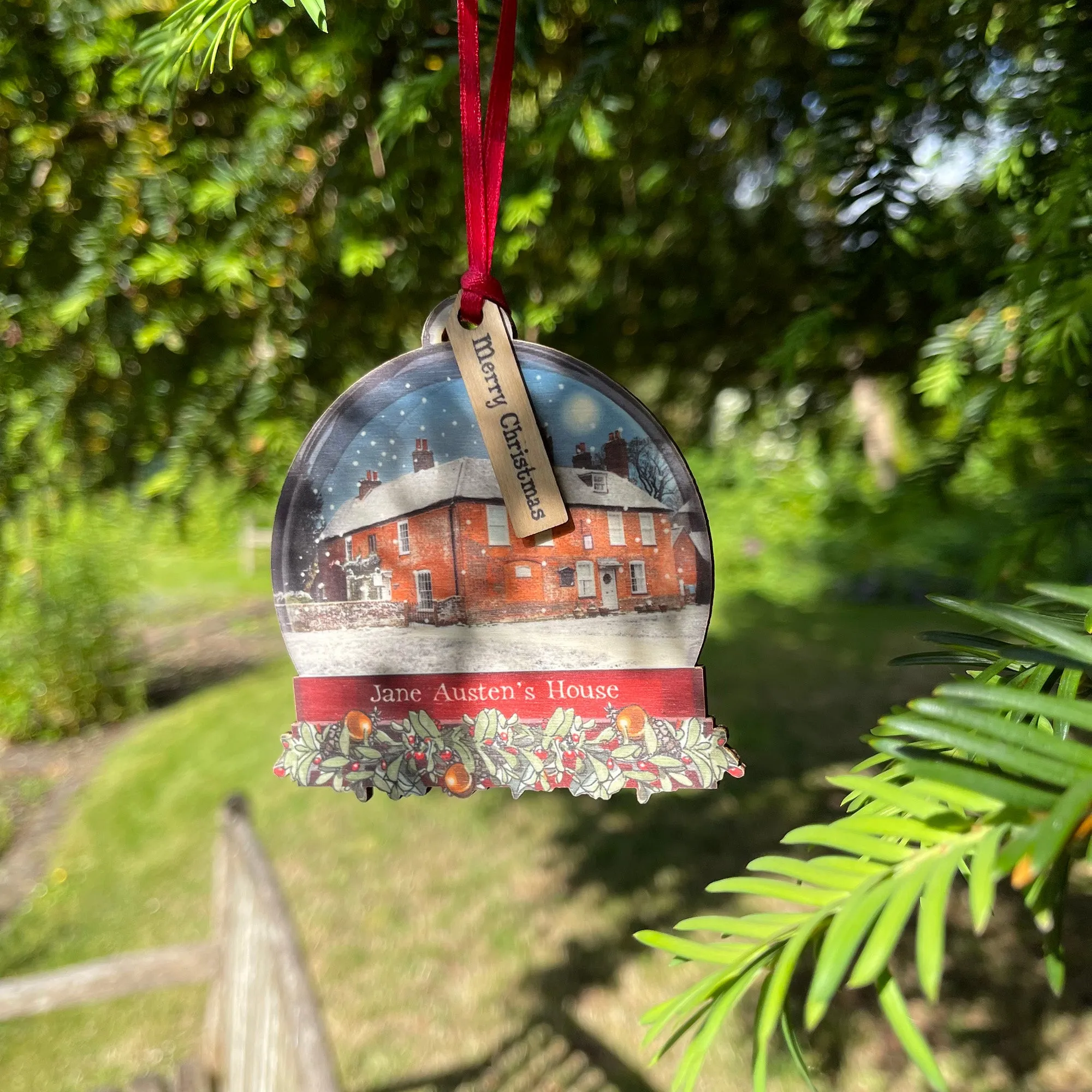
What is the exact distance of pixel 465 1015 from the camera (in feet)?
11.2

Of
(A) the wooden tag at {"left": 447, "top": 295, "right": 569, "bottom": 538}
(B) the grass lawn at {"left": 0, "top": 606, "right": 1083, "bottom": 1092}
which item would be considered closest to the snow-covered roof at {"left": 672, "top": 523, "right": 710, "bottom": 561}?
(A) the wooden tag at {"left": 447, "top": 295, "right": 569, "bottom": 538}

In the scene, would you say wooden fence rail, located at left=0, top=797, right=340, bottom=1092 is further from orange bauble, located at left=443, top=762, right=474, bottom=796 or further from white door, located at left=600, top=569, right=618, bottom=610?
white door, located at left=600, top=569, right=618, bottom=610

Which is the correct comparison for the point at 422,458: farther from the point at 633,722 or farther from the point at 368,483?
the point at 633,722

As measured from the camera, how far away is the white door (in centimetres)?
83

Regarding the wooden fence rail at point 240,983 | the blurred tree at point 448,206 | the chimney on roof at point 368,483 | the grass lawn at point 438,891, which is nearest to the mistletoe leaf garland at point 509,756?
the chimney on roof at point 368,483

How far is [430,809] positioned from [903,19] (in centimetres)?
500

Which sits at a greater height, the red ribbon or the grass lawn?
the red ribbon

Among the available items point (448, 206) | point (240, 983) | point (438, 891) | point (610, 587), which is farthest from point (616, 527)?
point (438, 891)

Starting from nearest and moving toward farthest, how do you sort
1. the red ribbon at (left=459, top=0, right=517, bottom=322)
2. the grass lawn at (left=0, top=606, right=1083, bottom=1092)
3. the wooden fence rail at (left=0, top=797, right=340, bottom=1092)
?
1. the red ribbon at (left=459, top=0, right=517, bottom=322)
2. the wooden fence rail at (left=0, top=797, right=340, bottom=1092)
3. the grass lawn at (left=0, top=606, right=1083, bottom=1092)

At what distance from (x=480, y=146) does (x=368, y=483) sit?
354 mm

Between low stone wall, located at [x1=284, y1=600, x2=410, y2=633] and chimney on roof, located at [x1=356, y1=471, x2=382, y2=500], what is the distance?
11 cm

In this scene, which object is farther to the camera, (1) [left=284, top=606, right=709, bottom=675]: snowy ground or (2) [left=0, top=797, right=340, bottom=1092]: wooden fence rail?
Result: (2) [left=0, top=797, right=340, bottom=1092]: wooden fence rail

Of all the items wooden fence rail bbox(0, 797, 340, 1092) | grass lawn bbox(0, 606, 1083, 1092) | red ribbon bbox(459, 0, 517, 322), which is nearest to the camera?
red ribbon bbox(459, 0, 517, 322)

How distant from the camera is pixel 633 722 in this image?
2.71 ft
